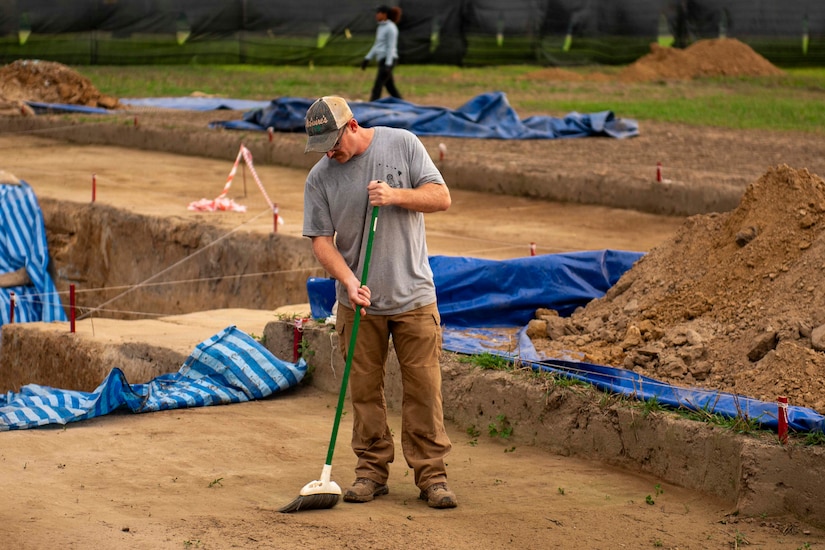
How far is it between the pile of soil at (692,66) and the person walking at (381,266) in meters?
25.5

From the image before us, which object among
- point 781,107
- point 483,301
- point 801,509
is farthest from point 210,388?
point 781,107

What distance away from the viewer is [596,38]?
34.0m

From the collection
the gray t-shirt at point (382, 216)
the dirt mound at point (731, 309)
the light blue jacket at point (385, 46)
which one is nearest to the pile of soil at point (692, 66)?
the light blue jacket at point (385, 46)

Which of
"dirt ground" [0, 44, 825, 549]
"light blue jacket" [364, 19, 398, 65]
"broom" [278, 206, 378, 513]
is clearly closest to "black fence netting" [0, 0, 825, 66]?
"light blue jacket" [364, 19, 398, 65]

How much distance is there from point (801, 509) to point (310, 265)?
23.4ft

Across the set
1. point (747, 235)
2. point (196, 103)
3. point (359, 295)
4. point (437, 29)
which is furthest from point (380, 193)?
point (437, 29)

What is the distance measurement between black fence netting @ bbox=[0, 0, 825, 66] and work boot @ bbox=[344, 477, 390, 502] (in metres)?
28.3

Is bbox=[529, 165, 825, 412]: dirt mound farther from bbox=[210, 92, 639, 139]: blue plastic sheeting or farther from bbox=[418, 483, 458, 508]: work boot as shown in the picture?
bbox=[210, 92, 639, 139]: blue plastic sheeting

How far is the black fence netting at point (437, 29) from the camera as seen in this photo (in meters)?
33.1

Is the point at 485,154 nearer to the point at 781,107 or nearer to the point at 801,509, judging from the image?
the point at 781,107

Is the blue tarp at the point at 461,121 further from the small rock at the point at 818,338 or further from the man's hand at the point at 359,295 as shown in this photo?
the man's hand at the point at 359,295

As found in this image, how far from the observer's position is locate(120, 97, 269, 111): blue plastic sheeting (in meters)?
23.1

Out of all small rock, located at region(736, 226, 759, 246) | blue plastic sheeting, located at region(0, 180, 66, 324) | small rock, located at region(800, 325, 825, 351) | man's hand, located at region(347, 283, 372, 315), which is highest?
small rock, located at region(736, 226, 759, 246)

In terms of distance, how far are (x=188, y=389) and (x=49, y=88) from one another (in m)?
17.4
